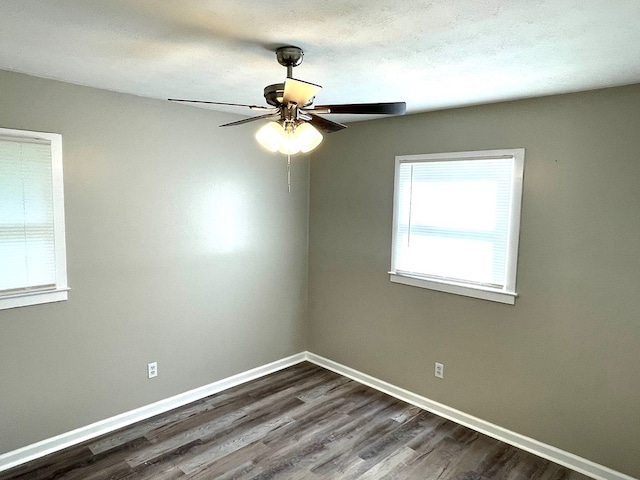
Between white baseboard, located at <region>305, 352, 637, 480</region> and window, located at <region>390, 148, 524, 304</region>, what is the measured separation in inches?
39.1

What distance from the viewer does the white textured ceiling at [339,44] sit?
5.08 ft

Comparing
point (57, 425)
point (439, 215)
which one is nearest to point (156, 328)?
point (57, 425)

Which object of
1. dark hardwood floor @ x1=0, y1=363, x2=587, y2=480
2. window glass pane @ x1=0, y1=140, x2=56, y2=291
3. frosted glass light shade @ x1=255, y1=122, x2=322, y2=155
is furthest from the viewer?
dark hardwood floor @ x1=0, y1=363, x2=587, y2=480

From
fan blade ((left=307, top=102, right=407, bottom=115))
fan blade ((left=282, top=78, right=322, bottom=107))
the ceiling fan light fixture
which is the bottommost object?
A: the ceiling fan light fixture

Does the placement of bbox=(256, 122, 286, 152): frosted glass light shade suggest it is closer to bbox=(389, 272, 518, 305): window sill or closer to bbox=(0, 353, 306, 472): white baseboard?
bbox=(389, 272, 518, 305): window sill

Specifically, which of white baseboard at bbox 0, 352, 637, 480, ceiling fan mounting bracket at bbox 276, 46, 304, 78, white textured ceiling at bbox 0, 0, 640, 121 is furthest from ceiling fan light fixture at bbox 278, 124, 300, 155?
white baseboard at bbox 0, 352, 637, 480

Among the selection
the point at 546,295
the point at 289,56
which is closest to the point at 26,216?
the point at 289,56

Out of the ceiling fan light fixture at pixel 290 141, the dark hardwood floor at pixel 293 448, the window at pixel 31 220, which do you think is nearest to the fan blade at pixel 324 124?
the ceiling fan light fixture at pixel 290 141

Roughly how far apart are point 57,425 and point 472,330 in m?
3.07

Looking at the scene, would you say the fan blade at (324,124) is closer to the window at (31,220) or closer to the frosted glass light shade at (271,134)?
the frosted glass light shade at (271,134)

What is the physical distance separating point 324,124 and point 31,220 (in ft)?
6.52

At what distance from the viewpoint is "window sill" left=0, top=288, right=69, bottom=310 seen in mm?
2562

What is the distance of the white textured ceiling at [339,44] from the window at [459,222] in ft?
1.90

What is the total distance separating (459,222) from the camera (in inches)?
128
